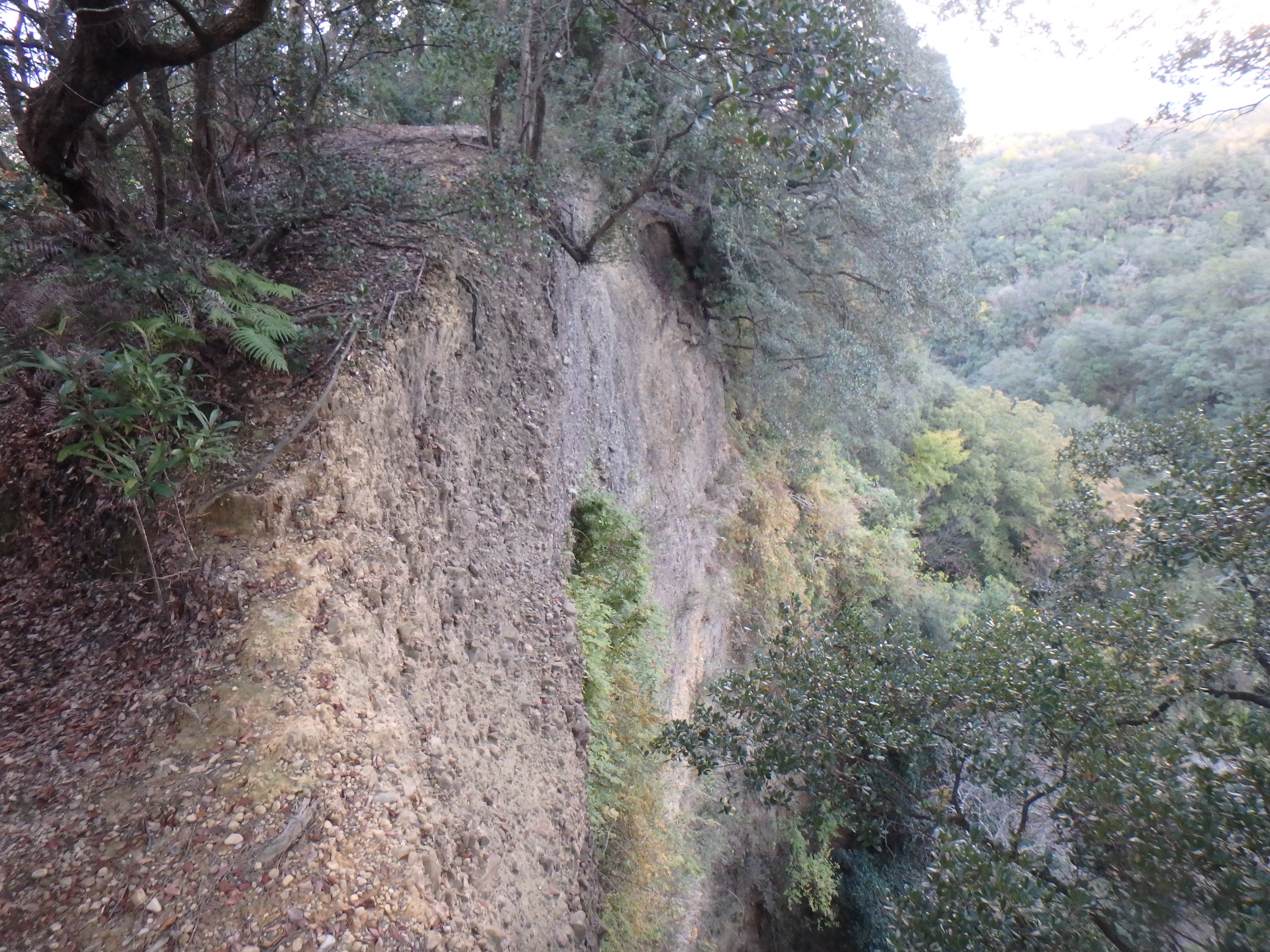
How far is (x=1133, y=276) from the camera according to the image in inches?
1389

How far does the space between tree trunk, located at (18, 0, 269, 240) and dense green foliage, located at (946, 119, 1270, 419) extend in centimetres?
2262

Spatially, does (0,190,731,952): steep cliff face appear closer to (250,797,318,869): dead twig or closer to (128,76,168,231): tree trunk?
(250,797,318,869): dead twig

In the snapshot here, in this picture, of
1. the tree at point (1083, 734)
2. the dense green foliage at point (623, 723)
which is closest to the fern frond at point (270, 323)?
→ the dense green foliage at point (623, 723)

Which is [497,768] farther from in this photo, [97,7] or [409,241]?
[97,7]

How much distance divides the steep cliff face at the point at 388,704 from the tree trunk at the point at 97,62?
76.3 inches

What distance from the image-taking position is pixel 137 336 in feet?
14.1

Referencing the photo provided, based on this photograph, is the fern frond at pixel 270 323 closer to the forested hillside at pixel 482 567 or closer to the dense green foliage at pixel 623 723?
the forested hillside at pixel 482 567

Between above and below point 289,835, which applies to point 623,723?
below

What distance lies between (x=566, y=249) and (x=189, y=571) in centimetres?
587

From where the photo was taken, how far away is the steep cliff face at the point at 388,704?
2998 mm

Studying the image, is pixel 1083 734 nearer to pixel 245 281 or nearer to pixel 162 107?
pixel 245 281

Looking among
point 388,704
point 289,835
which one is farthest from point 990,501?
point 289,835

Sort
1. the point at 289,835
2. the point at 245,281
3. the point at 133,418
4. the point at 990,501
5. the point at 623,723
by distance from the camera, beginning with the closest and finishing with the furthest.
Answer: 1. the point at 289,835
2. the point at 133,418
3. the point at 245,281
4. the point at 623,723
5. the point at 990,501

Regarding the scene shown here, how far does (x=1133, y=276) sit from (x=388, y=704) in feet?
139
